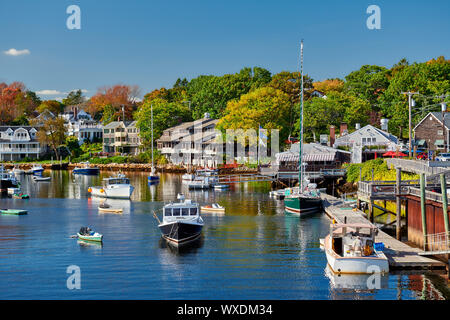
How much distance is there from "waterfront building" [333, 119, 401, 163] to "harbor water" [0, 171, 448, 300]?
35.0 metres

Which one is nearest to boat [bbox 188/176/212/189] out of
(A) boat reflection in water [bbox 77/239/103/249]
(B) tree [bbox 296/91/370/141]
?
(B) tree [bbox 296/91/370/141]

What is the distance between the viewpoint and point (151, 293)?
30.5 meters

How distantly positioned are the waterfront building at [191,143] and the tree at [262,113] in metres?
8.96

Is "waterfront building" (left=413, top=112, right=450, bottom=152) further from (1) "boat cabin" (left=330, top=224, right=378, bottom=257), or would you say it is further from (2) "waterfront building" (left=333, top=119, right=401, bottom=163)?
(1) "boat cabin" (left=330, top=224, right=378, bottom=257)

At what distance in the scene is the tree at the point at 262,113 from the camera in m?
113

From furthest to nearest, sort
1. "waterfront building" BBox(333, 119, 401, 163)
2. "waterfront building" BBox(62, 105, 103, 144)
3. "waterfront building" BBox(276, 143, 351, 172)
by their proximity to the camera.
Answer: "waterfront building" BBox(62, 105, 103, 144) < "waterfront building" BBox(333, 119, 401, 163) < "waterfront building" BBox(276, 143, 351, 172)

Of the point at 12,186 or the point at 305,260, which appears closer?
the point at 305,260

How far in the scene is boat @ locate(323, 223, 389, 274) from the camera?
3297 cm

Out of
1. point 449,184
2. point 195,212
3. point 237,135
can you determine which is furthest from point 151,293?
point 237,135

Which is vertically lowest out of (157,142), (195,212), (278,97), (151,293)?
(151,293)

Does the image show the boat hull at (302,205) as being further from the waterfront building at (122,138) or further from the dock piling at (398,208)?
the waterfront building at (122,138)

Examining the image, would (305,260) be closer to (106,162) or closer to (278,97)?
(278,97)

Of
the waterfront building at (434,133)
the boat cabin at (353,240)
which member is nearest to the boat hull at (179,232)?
the boat cabin at (353,240)

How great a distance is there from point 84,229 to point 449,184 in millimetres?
30843
